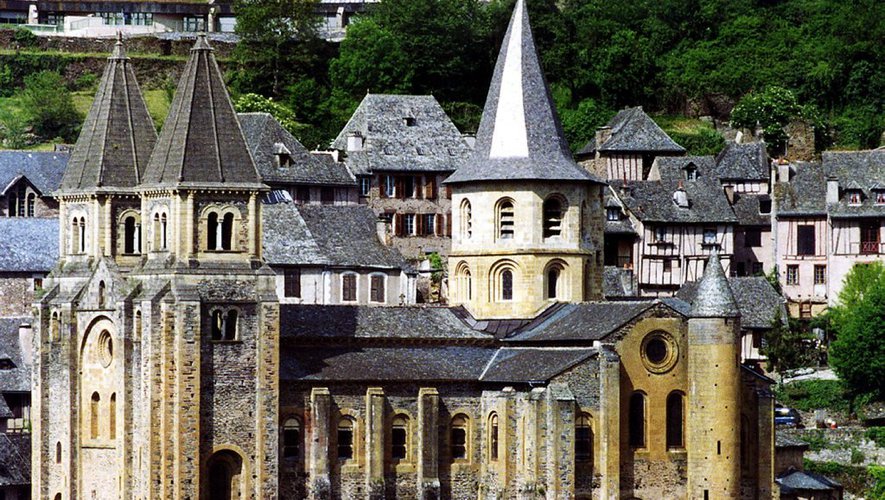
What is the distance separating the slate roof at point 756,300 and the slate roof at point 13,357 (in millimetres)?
28627

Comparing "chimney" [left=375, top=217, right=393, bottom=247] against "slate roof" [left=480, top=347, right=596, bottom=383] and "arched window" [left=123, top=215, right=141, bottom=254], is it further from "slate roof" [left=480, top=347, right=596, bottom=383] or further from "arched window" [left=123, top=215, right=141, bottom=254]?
"arched window" [left=123, top=215, right=141, bottom=254]

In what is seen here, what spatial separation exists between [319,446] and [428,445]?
3897 millimetres

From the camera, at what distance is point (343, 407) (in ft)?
273

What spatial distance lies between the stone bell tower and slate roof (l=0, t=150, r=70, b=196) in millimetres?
34336

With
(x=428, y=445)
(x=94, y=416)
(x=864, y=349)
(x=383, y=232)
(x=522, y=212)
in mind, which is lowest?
(x=428, y=445)

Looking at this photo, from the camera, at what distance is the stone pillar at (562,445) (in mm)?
81500

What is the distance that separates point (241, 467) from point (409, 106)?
4660 cm

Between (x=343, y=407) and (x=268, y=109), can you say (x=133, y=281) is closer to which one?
(x=343, y=407)

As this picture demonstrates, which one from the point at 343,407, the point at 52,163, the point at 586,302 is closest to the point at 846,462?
the point at 586,302

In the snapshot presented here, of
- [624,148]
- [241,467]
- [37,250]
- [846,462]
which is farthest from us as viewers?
[624,148]

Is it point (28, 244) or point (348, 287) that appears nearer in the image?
point (348, 287)

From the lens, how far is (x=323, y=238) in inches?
4107

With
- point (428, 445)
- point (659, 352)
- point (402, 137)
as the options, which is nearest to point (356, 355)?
point (428, 445)

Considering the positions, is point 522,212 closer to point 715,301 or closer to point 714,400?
point 715,301
